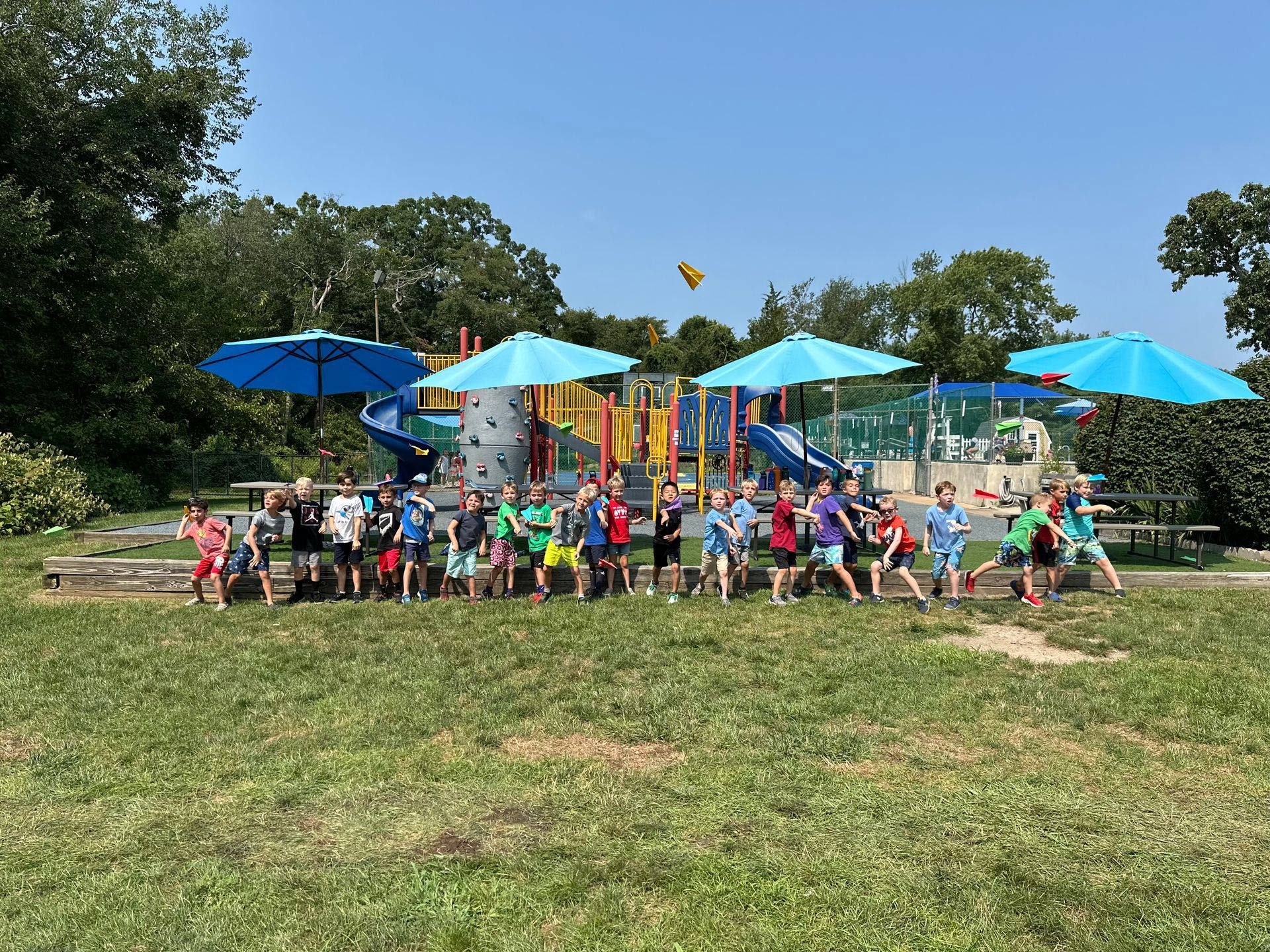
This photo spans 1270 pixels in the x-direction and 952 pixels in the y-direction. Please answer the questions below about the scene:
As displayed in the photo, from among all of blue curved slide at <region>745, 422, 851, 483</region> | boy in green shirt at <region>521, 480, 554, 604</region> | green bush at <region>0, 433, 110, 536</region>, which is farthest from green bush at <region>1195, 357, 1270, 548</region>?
green bush at <region>0, 433, 110, 536</region>

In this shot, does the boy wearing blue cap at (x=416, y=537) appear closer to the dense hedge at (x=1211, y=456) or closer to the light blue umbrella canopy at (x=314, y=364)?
the light blue umbrella canopy at (x=314, y=364)

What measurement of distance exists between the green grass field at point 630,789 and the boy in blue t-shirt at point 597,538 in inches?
57.3

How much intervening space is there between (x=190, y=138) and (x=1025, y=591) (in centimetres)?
2118

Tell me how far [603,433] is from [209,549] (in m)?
6.54

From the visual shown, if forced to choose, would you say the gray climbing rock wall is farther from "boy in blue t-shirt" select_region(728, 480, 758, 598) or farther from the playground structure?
"boy in blue t-shirt" select_region(728, 480, 758, 598)

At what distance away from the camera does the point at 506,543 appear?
857 cm

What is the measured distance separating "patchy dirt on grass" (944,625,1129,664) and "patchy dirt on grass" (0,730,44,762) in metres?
6.43

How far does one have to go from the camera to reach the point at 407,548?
853 cm

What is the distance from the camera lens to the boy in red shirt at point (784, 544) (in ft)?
27.7

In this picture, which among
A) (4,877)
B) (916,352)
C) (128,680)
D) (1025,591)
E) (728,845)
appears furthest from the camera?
(916,352)

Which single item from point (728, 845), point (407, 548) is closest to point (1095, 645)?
point (728, 845)

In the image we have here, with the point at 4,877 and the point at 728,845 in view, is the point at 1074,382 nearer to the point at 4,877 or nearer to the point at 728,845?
the point at 728,845

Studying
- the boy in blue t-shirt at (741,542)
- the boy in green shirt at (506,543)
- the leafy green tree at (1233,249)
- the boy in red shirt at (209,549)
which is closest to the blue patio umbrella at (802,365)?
the boy in blue t-shirt at (741,542)

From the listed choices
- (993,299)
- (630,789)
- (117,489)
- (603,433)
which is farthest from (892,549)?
(993,299)
